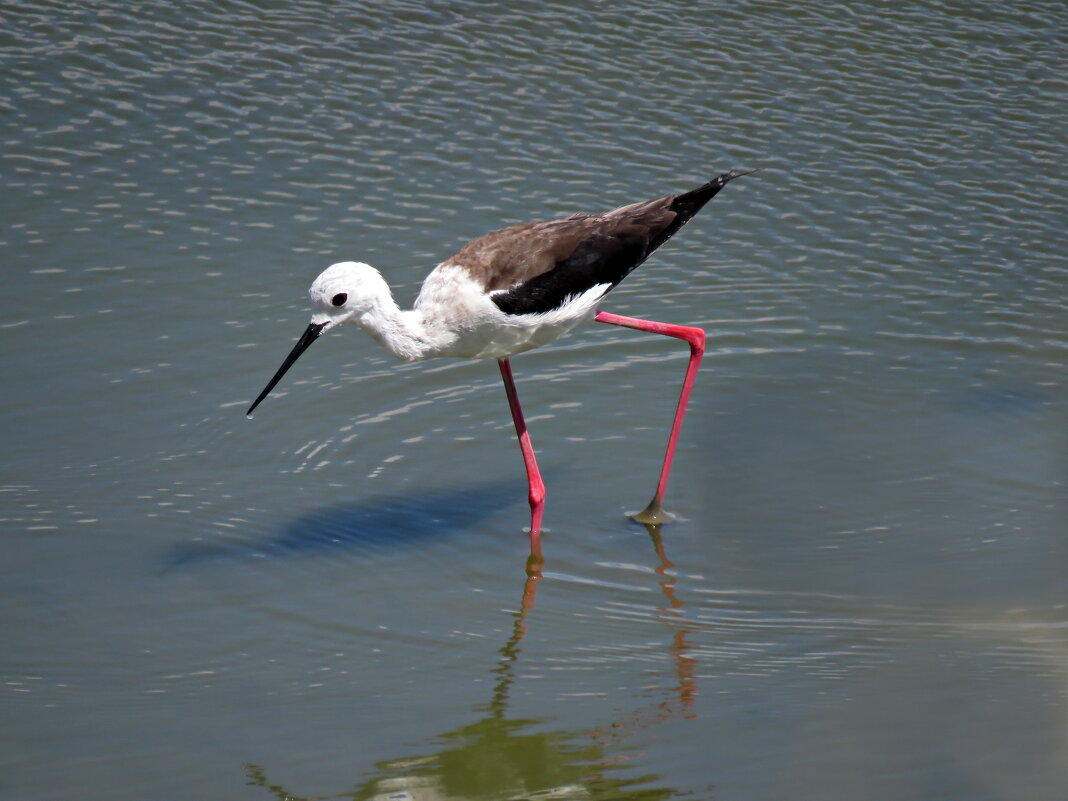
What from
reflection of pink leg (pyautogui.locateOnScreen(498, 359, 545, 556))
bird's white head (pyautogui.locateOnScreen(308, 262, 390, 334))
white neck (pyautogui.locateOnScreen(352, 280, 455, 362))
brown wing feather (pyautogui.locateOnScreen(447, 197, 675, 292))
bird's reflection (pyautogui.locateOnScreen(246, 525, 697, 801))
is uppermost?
brown wing feather (pyautogui.locateOnScreen(447, 197, 675, 292))

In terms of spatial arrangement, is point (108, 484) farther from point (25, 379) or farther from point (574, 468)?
point (574, 468)

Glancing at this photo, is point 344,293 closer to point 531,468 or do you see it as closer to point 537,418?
point 531,468

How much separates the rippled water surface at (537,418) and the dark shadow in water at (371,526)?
0.08ft

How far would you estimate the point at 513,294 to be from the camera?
5.93m

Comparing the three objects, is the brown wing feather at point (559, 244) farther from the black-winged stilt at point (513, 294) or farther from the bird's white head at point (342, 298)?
the bird's white head at point (342, 298)

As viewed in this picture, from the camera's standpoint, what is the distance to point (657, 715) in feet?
16.0

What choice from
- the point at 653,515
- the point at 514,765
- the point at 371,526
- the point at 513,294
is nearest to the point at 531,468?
the point at 653,515

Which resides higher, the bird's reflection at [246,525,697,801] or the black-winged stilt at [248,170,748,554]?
the black-winged stilt at [248,170,748,554]

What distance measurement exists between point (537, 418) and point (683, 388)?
0.88 meters

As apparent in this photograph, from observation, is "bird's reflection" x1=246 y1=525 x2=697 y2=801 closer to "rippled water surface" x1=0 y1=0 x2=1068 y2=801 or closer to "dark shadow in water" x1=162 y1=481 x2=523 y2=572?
"rippled water surface" x1=0 y1=0 x2=1068 y2=801

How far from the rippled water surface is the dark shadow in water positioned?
0.08ft

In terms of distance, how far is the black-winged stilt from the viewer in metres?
5.82

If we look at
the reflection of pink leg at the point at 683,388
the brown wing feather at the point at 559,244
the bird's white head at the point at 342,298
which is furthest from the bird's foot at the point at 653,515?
the bird's white head at the point at 342,298

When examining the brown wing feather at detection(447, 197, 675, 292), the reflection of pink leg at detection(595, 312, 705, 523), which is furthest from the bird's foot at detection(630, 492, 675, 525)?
the brown wing feather at detection(447, 197, 675, 292)
